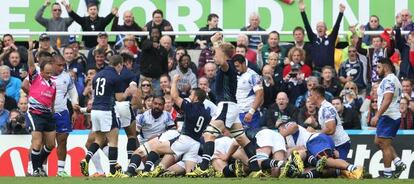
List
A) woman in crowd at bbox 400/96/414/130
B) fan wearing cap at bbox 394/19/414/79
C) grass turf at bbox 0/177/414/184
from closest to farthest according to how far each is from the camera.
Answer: grass turf at bbox 0/177/414/184
woman in crowd at bbox 400/96/414/130
fan wearing cap at bbox 394/19/414/79

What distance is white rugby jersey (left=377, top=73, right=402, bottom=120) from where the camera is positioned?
84.8 feet

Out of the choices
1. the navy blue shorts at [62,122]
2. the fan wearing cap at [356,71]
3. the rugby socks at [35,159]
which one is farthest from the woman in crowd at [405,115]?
the rugby socks at [35,159]

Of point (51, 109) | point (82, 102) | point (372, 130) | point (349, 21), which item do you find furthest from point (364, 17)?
point (51, 109)

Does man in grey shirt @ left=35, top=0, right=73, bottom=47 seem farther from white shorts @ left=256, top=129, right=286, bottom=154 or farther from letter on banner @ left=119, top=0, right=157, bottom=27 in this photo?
white shorts @ left=256, top=129, right=286, bottom=154

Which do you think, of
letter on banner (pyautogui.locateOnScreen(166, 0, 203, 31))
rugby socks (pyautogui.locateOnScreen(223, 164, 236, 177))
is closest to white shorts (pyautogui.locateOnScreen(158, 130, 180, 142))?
rugby socks (pyautogui.locateOnScreen(223, 164, 236, 177))

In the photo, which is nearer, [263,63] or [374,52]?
[374,52]

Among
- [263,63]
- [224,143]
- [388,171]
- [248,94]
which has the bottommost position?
[388,171]

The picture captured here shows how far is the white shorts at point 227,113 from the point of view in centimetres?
2491

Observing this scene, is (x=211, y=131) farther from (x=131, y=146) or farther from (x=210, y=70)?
(x=210, y=70)

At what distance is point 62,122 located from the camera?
26078mm

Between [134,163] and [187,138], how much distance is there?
3.28 feet

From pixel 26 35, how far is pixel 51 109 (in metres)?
6.08

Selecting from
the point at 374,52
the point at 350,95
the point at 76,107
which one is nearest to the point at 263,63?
the point at 350,95

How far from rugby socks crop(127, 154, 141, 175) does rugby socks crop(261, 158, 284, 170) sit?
2.15 meters
